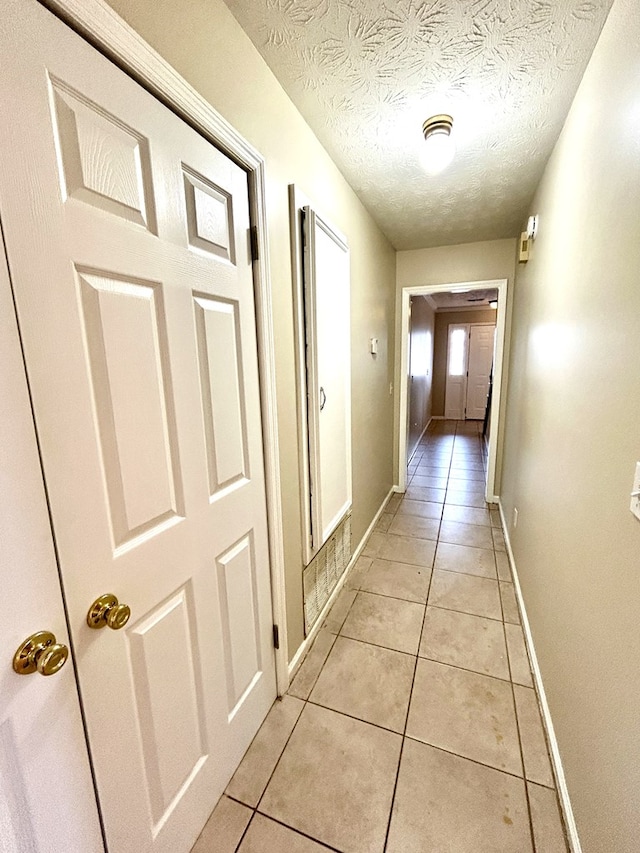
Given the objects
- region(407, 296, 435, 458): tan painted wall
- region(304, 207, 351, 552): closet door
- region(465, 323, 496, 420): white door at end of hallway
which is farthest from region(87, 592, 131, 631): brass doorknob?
region(465, 323, 496, 420): white door at end of hallway

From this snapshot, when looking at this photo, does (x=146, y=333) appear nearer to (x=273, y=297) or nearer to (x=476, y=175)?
(x=273, y=297)

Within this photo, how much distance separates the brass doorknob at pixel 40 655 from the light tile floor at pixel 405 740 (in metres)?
0.94

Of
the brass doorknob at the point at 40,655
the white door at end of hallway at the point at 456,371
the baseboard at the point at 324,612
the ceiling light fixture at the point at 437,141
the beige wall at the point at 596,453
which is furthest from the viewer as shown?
the white door at end of hallway at the point at 456,371

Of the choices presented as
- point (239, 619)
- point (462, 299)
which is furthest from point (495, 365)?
point (462, 299)

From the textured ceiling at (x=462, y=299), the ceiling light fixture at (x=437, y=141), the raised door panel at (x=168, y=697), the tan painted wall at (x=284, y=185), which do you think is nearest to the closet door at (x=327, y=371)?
the tan painted wall at (x=284, y=185)

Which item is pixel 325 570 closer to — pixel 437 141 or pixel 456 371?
pixel 437 141

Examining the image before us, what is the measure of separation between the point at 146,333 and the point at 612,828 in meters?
1.63

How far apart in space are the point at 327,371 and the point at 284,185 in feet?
2.67

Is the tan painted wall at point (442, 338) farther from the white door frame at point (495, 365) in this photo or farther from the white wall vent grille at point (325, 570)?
the white wall vent grille at point (325, 570)

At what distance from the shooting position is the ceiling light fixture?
157 centimetres

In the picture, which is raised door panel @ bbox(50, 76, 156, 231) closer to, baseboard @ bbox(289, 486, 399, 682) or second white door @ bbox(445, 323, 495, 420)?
baseboard @ bbox(289, 486, 399, 682)

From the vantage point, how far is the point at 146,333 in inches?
33.4

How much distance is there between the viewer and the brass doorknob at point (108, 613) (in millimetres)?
740

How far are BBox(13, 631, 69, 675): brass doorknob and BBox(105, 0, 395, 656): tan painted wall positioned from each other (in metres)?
0.93
